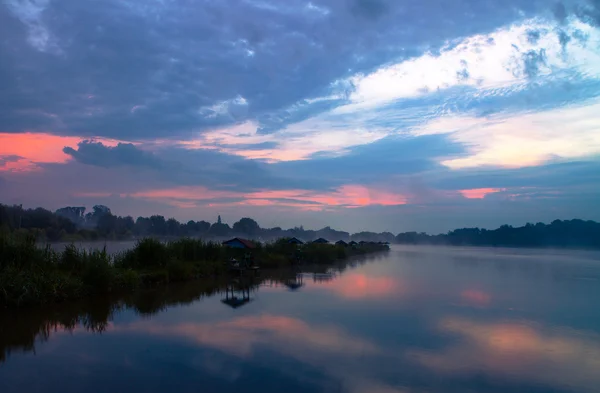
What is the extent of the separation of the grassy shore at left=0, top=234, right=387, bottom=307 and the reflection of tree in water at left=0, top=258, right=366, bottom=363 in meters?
0.38

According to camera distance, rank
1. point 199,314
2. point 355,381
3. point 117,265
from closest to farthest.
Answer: point 355,381 → point 199,314 → point 117,265

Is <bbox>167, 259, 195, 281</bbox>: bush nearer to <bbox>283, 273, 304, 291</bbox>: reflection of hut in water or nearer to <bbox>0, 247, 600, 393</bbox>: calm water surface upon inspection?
<bbox>0, 247, 600, 393</bbox>: calm water surface

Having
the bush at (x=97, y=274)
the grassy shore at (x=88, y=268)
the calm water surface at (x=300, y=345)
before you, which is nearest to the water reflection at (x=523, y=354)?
the calm water surface at (x=300, y=345)

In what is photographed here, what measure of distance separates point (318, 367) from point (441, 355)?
2.20 meters

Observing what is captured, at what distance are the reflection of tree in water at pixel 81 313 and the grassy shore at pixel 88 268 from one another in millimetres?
378

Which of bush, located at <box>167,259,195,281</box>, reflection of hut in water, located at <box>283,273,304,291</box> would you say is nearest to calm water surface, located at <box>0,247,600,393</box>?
bush, located at <box>167,259,195,281</box>

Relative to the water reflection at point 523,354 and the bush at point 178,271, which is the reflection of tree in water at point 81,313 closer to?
the bush at point 178,271

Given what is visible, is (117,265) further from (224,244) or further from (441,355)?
(441,355)

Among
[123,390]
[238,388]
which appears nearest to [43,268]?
[123,390]

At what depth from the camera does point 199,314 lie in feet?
33.9

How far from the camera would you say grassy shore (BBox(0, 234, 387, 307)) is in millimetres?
10141

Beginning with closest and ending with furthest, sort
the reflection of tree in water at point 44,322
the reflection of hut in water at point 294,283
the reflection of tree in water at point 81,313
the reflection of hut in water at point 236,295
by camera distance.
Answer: the reflection of tree in water at point 44,322
the reflection of tree in water at point 81,313
the reflection of hut in water at point 236,295
the reflection of hut in water at point 294,283

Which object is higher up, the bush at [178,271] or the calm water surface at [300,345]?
the bush at [178,271]

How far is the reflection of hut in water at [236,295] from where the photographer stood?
12.0 meters
